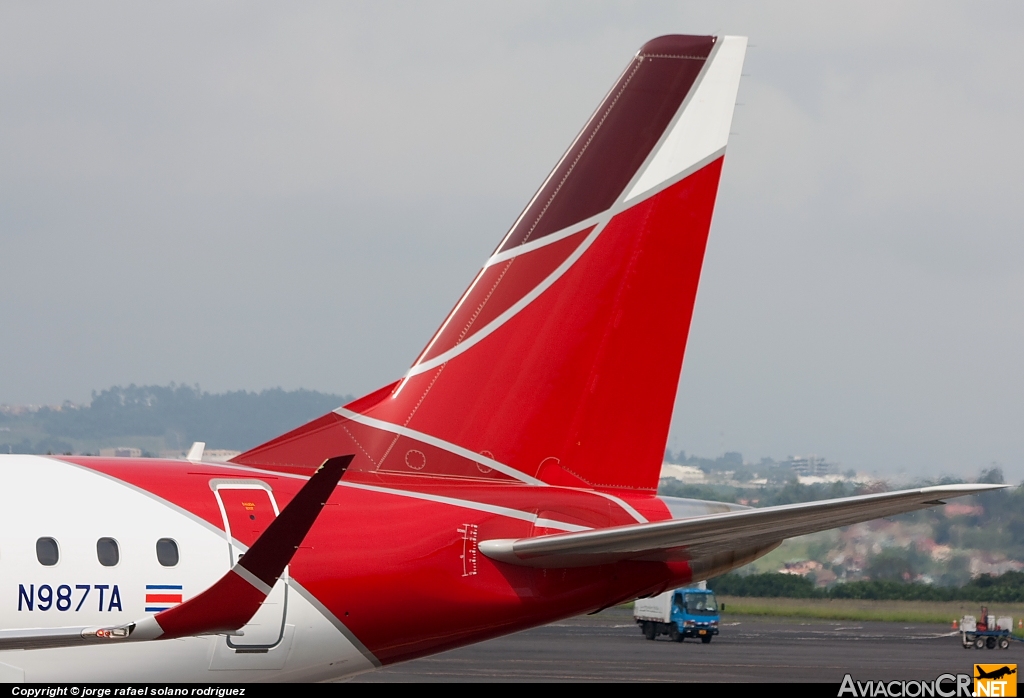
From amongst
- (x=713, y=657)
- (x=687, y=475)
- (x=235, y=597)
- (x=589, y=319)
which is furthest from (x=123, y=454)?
(x=687, y=475)

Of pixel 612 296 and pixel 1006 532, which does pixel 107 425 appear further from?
pixel 612 296

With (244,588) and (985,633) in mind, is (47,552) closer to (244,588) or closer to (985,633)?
(244,588)

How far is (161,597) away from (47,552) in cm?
117

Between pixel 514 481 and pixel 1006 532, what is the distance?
45.6 metres

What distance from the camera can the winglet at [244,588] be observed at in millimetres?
11242

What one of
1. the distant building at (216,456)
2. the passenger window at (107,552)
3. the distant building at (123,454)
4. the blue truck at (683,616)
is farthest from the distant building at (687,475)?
the passenger window at (107,552)

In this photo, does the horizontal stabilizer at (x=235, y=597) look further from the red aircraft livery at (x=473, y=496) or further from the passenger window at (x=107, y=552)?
the passenger window at (x=107, y=552)

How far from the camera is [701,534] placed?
13.3m

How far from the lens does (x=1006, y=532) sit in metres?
55.4

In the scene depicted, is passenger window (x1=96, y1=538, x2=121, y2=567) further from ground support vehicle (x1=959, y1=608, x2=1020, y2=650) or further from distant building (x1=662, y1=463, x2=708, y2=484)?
distant building (x1=662, y1=463, x2=708, y2=484)

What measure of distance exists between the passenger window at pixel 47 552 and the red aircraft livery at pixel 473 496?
0.07 feet

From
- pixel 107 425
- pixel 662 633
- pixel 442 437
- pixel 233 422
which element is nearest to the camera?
pixel 442 437

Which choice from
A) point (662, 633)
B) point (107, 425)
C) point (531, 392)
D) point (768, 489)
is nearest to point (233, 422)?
point (107, 425)

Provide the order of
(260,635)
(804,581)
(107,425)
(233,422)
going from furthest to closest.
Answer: (233,422), (107,425), (804,581), (260,635)
